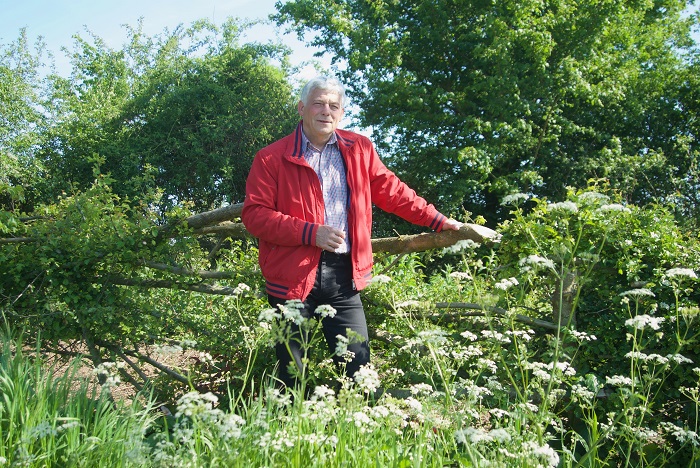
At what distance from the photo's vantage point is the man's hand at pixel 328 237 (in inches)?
120

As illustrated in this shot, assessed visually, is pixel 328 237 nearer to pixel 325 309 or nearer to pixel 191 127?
pixel 325 309

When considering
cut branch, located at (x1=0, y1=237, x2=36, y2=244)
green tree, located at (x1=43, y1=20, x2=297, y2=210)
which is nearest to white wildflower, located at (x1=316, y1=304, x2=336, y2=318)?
cut branch, located at (x1=0, y1=237, x2=36, y2=244)

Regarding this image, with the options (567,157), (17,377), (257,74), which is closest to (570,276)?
(17,377)

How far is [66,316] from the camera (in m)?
4.18

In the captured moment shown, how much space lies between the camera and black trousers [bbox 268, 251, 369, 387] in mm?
3223

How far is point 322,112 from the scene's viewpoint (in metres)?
3.25

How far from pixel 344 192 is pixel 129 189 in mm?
9805

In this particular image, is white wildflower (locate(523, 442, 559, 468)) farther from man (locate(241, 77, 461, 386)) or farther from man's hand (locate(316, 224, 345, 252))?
man's hand (locate(316, 224, 345, 252))

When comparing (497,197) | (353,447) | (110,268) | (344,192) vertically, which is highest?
(497,197)

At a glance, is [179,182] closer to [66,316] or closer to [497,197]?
[497,197]

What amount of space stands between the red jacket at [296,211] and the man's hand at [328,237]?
29mm

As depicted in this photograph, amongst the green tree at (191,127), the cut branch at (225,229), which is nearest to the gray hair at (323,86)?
the cut branch at (225,229)

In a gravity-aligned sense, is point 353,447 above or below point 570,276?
Answer: below

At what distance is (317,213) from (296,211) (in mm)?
108
